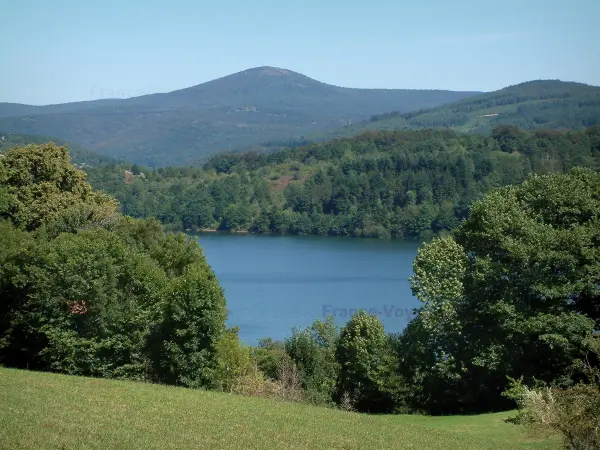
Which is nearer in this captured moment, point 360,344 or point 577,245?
point 577,245

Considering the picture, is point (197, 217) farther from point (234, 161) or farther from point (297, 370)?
point (297, 370)

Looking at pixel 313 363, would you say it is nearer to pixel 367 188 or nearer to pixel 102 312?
pixel 102 312

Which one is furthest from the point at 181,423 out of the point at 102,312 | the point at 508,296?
the point at 508,296

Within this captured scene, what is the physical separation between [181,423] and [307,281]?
173ft

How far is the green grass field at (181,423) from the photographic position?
16.2 m

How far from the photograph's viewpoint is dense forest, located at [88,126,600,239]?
120m

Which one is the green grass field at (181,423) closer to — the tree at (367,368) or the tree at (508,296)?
the tree at (508,296)

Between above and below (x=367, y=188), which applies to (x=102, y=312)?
above

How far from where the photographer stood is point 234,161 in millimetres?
174500

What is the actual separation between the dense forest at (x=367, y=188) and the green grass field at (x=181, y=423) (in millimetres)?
91076

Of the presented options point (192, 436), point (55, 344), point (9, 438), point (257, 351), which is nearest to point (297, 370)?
point (257, 351)

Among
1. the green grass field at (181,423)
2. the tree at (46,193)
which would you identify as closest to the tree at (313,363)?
the green grass field at (181,423)

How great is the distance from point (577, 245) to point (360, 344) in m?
8.75

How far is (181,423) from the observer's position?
18.5m
